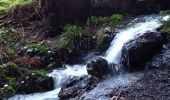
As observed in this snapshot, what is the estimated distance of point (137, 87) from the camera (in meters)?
6.87

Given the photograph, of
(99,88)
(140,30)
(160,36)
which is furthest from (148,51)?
(99,88)

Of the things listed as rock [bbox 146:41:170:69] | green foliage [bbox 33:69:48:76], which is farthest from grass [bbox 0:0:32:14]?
rock [bbox 146:41:170:69]

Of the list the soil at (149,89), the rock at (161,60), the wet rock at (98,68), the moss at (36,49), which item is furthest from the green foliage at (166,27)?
the moss at (36,49)

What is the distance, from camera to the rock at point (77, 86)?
7168mm

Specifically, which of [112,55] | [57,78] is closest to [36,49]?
[57,78]

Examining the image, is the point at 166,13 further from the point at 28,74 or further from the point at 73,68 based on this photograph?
the point at 28,74

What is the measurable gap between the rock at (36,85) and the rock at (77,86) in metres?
0.75

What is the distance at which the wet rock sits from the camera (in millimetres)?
7809

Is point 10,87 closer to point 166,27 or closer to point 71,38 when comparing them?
point 71,38

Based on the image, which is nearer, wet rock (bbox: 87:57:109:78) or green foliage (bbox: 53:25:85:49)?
wet rock (bbox: 87:57:109:78)

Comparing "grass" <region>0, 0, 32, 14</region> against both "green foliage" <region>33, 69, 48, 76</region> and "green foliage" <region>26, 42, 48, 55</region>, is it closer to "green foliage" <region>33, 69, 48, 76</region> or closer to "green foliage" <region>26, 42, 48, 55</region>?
"green foliage" <region>26, 42, 48, 55</region>

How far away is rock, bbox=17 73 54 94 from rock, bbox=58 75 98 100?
754 mm

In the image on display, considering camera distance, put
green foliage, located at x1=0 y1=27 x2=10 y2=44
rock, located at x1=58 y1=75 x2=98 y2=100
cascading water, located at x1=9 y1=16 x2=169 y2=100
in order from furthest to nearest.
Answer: green foliage, located at x1=0 y1=27 x2=10 y2=44
cascading water, located at x1=9 y1=16 x2=169 y2=100
rock, located at x1=58 y1=75 x2=98 y2=100

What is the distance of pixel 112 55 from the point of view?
873cm
